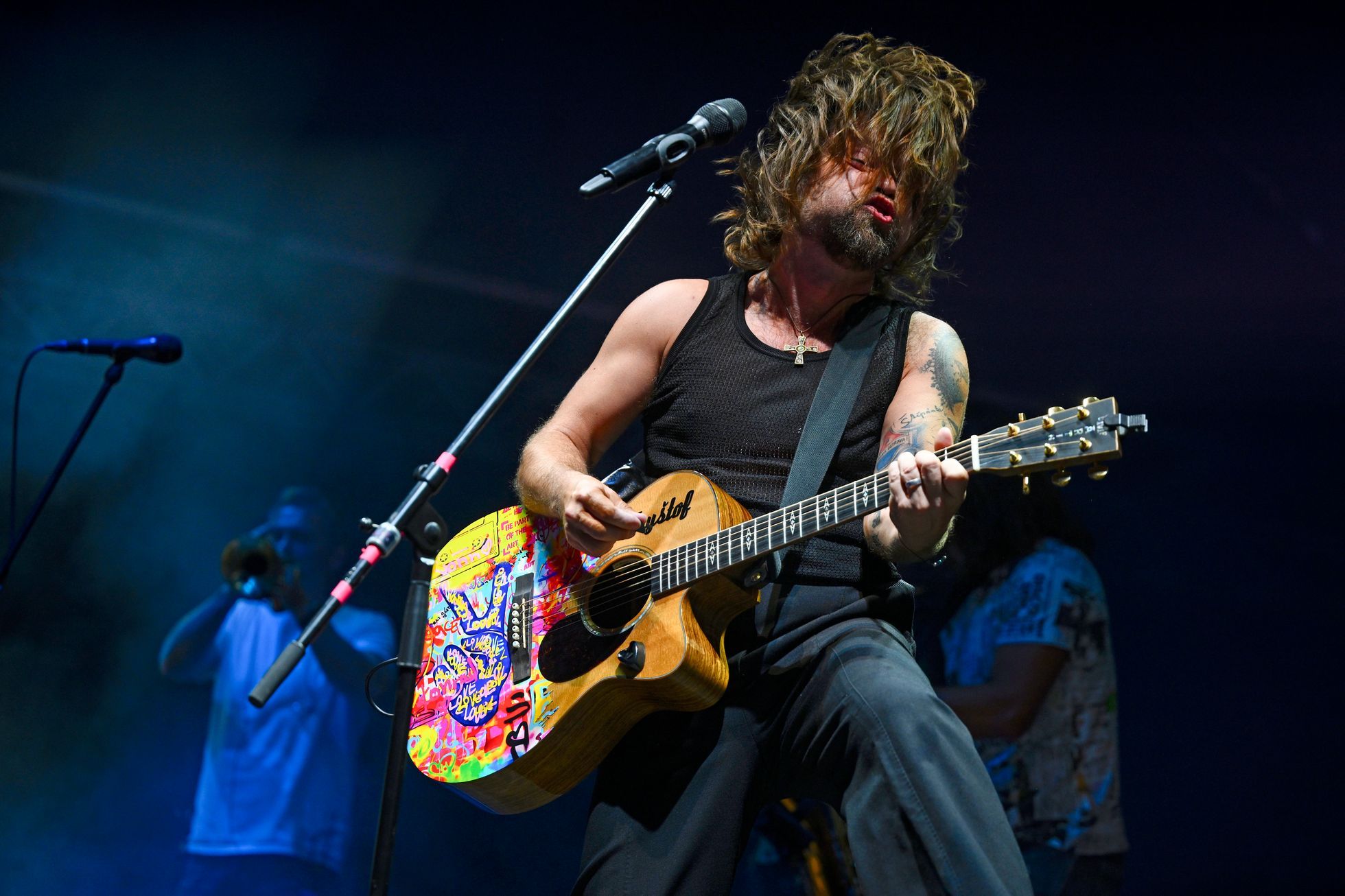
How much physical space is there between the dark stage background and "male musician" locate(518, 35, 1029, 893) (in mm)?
1732

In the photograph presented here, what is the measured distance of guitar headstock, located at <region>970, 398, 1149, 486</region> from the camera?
5.40 ft

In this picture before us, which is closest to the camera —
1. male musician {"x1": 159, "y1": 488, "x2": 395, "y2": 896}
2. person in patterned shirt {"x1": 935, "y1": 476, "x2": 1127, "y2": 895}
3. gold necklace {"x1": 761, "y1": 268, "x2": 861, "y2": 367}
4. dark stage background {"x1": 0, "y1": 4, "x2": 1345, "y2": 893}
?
gold necklace {"x1": 761, "y1": 268, "x2": 861, "y2": 367}

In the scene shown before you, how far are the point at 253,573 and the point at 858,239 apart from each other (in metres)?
3.19

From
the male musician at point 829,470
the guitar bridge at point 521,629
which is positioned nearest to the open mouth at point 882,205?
the male musician at point 829,470

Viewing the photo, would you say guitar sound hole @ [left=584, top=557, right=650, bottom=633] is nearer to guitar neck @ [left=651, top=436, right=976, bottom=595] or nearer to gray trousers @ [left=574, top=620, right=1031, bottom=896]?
guitar neck @ [left=651, top=436, right=976, bottom=595]

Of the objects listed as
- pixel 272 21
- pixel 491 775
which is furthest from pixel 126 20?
pixel 491 775

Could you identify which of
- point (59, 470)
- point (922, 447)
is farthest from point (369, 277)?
point (922, 447)

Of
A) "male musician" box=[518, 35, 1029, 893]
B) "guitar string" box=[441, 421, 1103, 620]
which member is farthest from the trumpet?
"guitar string" box=[441, 421, 1103, 620]

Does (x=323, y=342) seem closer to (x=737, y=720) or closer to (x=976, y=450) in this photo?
(x=737, y=720)

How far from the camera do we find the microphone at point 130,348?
3.52 m

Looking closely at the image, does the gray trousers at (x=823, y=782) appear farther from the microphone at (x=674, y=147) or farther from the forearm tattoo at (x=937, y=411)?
the microphone at (x=674, y=147)

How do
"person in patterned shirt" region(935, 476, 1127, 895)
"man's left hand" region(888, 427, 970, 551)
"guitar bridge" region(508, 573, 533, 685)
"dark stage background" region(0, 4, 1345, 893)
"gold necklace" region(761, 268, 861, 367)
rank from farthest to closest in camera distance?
1. "dark stage background" region(0, 4, 1345, 893)
2. "person in patterned shirt" region(935, 476, 1127, 895)
3. "gold necklace" region(761, 268, 861, 367)
4. "guitar bridge" region(508, 573, 533, 685)
5. "man's left hand" region(888, 427, 970, 551)

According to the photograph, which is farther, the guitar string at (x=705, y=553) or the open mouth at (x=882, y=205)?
the open mouth at (x=882, y=205)

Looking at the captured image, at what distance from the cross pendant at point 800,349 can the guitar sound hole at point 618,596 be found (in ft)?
1.83
